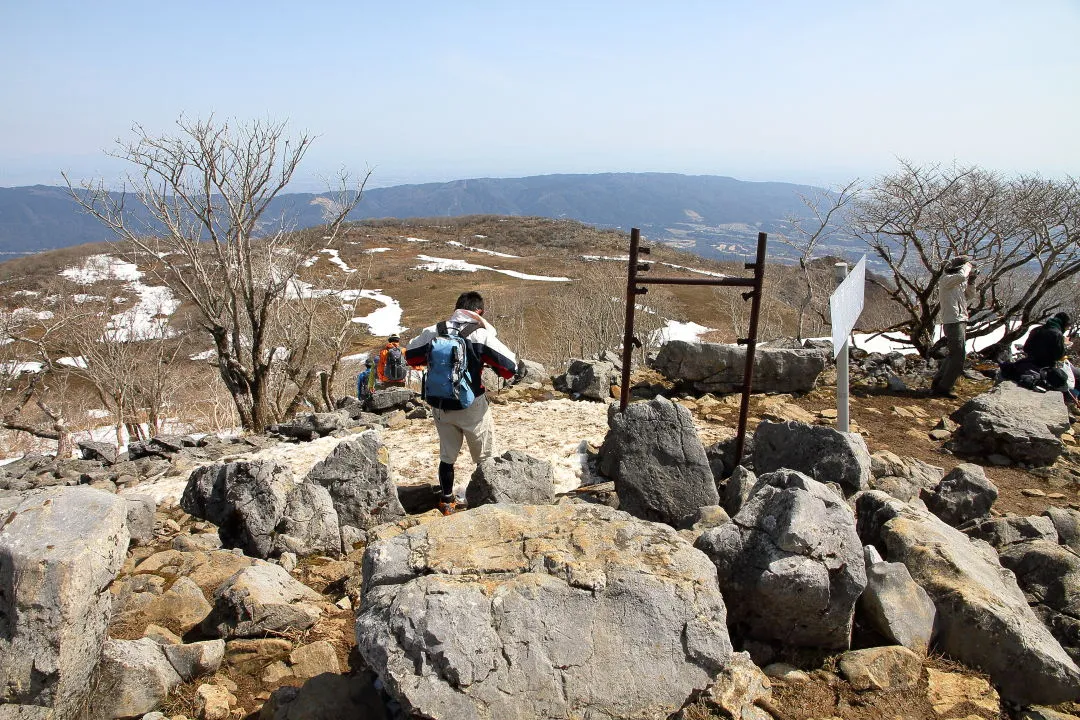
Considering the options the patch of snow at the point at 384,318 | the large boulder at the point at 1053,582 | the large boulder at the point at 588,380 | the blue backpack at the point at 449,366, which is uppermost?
the blue backpack at the point at 449,366

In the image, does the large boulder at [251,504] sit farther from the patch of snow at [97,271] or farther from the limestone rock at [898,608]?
the patch of snow at [97,271]

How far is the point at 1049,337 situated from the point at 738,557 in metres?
9.16

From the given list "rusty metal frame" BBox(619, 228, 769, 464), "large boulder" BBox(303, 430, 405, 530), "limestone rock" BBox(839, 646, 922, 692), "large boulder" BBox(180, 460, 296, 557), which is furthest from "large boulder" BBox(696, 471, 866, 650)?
"large boulder" BBox(180, 460, 296, 557)

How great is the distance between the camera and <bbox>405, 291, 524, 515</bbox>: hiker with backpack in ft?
18.1

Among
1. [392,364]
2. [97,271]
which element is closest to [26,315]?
[392,364]

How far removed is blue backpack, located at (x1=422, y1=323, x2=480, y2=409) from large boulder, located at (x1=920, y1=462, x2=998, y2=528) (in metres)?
4.55

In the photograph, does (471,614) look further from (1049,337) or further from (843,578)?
(1049,337)

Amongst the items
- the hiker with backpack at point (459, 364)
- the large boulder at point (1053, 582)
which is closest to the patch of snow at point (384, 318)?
the hiker with backpack at point (459, 364)

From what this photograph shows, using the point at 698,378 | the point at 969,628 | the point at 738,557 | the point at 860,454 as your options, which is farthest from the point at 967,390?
the point at 738,557

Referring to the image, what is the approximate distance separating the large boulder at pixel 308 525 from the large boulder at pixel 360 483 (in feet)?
1.13

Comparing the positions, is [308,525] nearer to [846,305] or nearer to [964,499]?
[846,305]

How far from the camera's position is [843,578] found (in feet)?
11.5

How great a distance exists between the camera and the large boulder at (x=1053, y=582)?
3.98 m

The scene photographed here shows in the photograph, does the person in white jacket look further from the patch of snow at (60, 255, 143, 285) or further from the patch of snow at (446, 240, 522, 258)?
the patch of snow at (446, 240, 522, 258)
